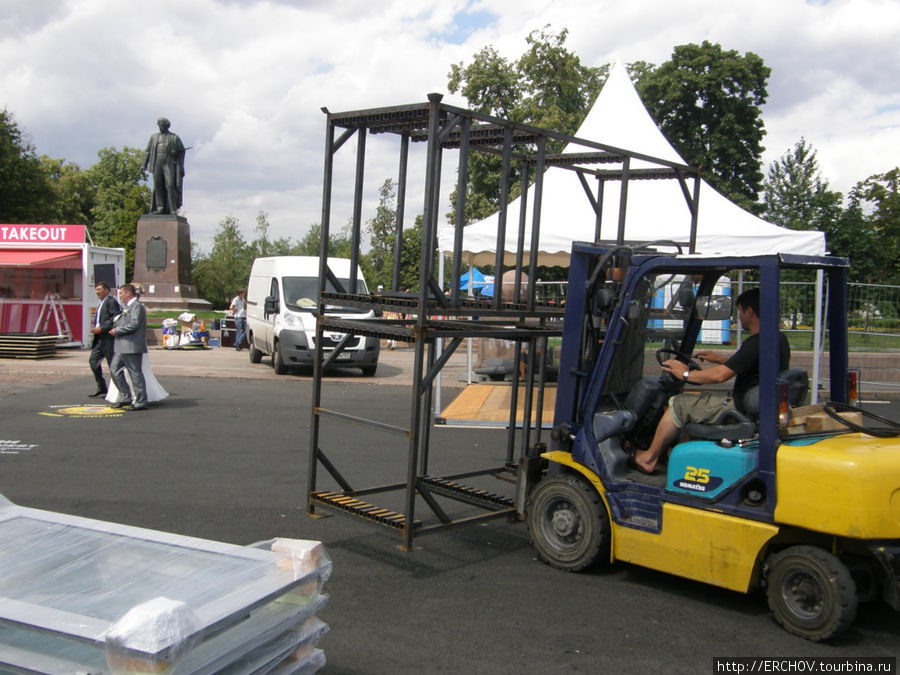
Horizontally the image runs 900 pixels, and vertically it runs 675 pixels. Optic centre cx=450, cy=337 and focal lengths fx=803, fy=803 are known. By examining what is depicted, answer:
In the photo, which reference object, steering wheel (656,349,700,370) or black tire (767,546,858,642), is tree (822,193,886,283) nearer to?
steering wheel (656,349,700,370)

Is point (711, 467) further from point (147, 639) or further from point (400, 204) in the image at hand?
point (147, 639)

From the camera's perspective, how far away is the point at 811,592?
4.25 m

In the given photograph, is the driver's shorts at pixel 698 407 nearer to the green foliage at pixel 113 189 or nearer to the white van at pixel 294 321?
the white van at pixel 294 321

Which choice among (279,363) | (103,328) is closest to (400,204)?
(103,328)

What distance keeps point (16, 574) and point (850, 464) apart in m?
3.78

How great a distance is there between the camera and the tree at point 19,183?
146ft

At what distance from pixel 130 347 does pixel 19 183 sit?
39.9 meters

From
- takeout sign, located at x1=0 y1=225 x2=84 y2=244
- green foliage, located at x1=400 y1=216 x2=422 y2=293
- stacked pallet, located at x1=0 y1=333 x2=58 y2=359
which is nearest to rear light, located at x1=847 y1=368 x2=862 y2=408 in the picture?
stacked pallet, located at x1=0 y1=333 x2=58 y2=359

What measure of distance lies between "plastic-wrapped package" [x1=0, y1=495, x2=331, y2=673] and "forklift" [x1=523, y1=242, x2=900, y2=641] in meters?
2.41

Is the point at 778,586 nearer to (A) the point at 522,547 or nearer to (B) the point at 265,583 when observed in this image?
(A) the point at 522,547

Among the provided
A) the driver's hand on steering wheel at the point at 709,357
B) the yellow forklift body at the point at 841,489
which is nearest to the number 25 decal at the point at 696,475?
the yellow forklift body at the point at 841,489

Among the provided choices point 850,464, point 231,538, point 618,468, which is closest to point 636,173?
point 618,468

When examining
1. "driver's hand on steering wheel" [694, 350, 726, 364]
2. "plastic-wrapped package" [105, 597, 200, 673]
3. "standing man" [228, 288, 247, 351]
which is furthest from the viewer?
"standing man" [228, 288, 247, 351]

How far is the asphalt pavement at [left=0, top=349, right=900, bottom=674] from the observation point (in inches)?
162
